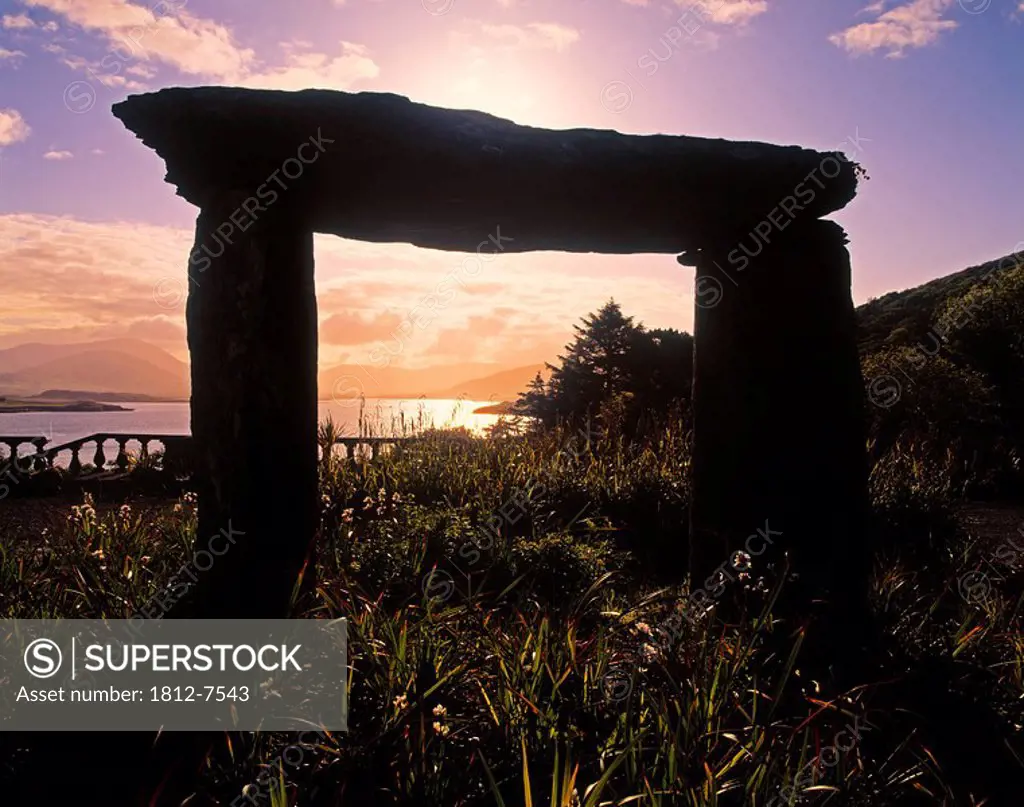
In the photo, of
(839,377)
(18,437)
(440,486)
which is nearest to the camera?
(839,377)

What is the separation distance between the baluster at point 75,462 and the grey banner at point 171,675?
8.01 meters

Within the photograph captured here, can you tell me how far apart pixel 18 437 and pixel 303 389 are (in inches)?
339

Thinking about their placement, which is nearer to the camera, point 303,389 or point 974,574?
point 303,389

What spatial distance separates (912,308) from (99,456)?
22355mm

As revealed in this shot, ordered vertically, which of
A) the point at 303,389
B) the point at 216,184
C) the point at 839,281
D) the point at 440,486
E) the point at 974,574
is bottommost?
the point at 974,574

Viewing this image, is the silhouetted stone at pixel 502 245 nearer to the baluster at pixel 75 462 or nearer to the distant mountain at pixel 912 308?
the baluster at pixel 75 462

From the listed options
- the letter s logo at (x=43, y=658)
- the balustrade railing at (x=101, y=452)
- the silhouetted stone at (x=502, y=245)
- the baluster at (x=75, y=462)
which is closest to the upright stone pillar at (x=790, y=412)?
the silhouetted stone at (x=502, y=245)

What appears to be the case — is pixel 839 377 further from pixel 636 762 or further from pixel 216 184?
pixel 216 184

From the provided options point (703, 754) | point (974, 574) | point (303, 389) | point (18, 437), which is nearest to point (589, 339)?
point (18, 437)

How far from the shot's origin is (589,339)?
2009cm

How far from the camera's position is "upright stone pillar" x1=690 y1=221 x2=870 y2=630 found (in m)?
4.00

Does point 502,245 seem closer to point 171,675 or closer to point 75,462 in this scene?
point 171,675

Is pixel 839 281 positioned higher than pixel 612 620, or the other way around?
pixel 839 281

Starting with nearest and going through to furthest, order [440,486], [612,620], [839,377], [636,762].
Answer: [636,762] < [612,620] < [839,377] < [440,486]
